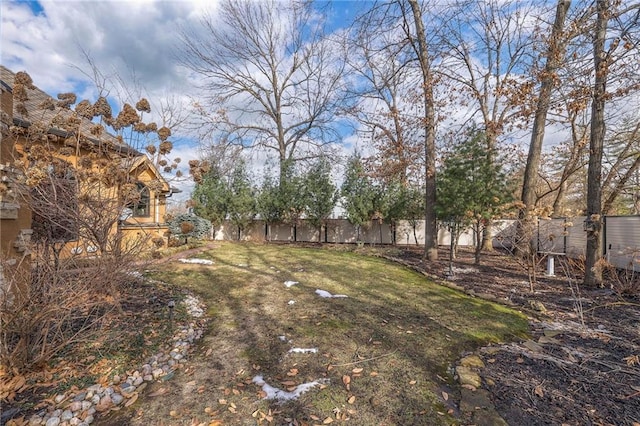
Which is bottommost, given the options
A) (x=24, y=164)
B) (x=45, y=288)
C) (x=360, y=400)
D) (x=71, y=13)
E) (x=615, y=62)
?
(x=360, y=400)

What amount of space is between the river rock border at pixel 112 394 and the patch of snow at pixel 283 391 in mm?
880

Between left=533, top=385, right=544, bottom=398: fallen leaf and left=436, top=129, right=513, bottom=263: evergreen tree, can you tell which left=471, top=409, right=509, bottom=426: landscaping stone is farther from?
left=436, top=129, right=513, bottom=263: evergreen tree

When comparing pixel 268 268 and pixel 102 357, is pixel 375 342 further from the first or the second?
pixel 268 268

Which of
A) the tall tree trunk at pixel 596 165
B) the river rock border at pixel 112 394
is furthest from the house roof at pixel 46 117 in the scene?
the tall tree trunk at pixel 596 165

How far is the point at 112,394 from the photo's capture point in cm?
243

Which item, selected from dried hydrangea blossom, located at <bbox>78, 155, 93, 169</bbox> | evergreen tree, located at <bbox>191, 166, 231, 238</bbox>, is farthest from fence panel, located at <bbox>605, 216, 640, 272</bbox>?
evergreen tree, located at <bbox>191, 166, 231, 238</bbox>

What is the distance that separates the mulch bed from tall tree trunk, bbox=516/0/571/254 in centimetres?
199

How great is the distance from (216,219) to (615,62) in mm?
15574

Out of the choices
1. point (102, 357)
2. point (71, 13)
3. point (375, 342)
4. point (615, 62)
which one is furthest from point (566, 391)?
point (71, 13)

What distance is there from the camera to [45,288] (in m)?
2.59

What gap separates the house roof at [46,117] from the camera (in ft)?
12.5

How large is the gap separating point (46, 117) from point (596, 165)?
40.0 ft

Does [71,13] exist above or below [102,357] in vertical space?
above

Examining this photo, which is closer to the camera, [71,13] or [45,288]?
[45,288]
